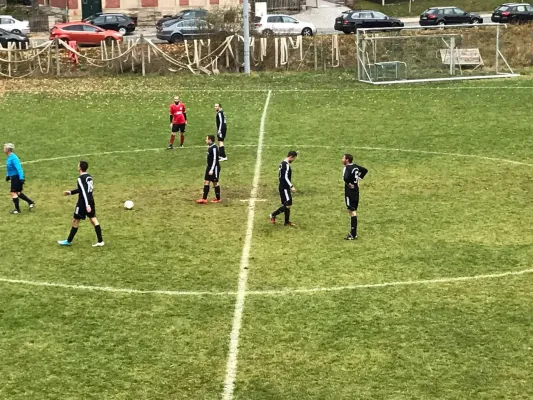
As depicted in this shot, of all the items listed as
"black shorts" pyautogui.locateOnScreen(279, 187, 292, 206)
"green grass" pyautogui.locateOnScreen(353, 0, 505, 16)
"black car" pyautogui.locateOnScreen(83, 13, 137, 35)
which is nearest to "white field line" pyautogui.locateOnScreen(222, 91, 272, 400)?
"black shorts" pyautogui.locateOnScreen(279, 187, 292, 206)

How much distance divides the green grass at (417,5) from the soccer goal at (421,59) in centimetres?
3415

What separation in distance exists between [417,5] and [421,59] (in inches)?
1561

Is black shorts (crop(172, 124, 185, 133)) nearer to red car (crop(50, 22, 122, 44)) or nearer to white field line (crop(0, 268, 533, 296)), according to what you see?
white field line (crop(0, 268, 533, 296))

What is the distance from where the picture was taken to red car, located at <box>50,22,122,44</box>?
61.5 m

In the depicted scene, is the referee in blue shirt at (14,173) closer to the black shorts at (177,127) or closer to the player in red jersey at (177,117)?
the player in red jersey at (177,117)

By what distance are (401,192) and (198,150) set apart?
9090 millimetres

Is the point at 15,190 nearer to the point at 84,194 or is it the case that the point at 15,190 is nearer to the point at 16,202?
the point at 16,202

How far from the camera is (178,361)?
617 inches

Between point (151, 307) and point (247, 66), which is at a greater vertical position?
point (247, 66)

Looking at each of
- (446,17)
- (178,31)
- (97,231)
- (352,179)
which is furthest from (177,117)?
(446,17)

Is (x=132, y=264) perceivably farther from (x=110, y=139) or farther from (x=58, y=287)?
(x=110, y=139)

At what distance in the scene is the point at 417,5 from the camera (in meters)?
86.8

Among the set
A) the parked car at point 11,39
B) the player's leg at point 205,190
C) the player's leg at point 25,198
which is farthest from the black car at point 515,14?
the player's leg at point 25,198

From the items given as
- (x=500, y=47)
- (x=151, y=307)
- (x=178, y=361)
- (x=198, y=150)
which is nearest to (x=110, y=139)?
(x=198, y=150)
